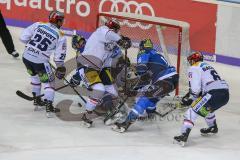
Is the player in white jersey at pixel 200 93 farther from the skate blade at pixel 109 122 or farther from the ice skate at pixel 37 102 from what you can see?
the ice skate at pixel 37 102

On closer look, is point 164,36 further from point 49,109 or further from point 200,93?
point 49,109

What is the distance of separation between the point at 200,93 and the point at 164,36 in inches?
73.4

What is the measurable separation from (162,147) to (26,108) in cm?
203

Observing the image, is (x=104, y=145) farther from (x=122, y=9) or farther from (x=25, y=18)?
(x=25, y=18)

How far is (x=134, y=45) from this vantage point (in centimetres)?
914

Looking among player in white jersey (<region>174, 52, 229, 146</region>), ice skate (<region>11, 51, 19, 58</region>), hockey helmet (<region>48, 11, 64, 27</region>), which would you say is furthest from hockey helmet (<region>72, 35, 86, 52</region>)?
ice skate (<region>11, 51, 19, 58</region>)

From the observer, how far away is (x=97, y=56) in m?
7.93

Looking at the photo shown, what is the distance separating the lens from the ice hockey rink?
268 inches

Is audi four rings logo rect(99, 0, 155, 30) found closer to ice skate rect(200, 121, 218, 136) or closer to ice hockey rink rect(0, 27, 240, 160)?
ice hockey rink rect(0, 27, 240, 160)

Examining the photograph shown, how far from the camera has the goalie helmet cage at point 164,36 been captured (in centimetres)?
904

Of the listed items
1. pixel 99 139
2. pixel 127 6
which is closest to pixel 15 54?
pixel 127 6

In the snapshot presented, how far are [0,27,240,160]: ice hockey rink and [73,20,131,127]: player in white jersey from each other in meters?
0.35

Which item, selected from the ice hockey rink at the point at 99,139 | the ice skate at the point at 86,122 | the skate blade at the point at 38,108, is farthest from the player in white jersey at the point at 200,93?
the skate blade at the point at 38,108

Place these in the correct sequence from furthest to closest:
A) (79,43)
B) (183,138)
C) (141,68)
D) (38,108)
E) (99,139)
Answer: (79,43) < (38,108) < (141,68) < (99,139) < (183,138)
